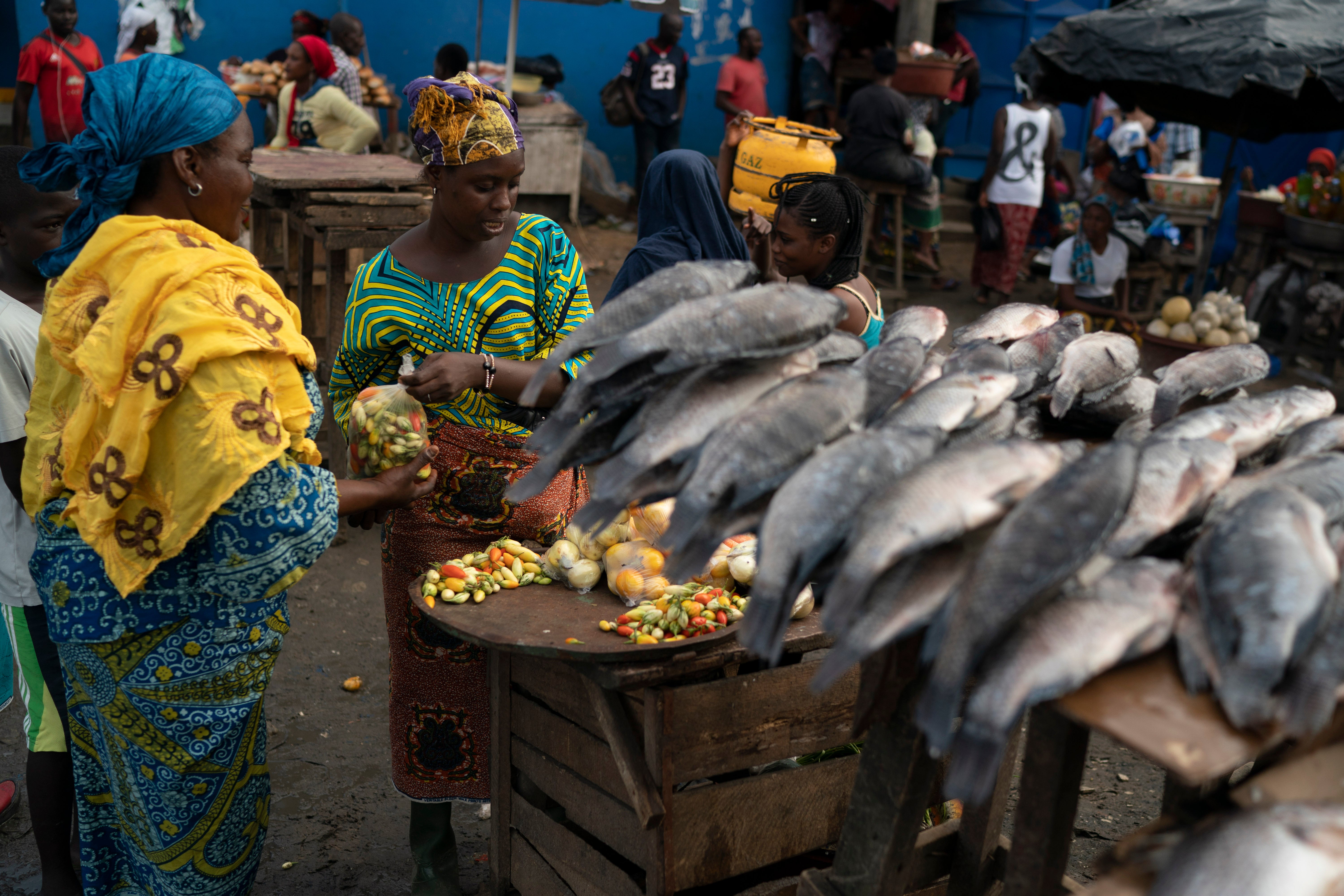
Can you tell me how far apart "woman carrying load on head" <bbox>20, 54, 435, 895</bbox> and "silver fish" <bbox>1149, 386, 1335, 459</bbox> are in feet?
5.33

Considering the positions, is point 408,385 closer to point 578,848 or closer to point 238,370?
point 238,370

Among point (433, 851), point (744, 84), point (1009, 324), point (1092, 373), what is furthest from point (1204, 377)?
point (744, 84)

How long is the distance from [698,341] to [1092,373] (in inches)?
31.8

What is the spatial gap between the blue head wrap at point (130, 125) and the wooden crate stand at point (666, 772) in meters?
1.43

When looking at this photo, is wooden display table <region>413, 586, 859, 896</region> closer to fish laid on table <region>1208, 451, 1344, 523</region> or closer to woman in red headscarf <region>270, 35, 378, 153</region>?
fish laid on table <region>1208, 451, 1344, 523</region>

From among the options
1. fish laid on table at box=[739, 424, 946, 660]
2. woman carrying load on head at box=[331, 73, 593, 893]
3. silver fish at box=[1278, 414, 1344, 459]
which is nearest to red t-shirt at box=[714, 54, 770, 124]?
woman carrying load on head at box=[331, 73, 593, 893]

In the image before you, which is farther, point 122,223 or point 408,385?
point 408,385

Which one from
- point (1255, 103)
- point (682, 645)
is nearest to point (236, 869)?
point (682, 645)

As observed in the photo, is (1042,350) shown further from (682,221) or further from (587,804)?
(682,221)

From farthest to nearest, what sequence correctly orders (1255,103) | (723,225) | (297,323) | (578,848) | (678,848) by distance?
(1255,103)
(723,225)
(578,848)
(678,848)
(297,323)

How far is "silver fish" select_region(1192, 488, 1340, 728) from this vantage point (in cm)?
113

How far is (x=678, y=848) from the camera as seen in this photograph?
Answer: 2.41 meters

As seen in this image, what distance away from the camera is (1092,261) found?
25.4 feet

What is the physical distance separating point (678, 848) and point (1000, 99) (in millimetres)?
12147
